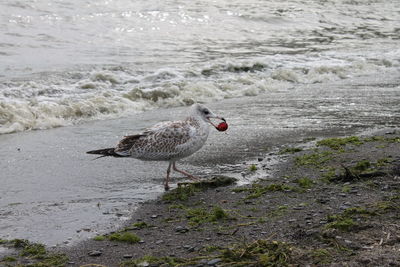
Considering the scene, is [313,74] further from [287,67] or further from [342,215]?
[342,215]

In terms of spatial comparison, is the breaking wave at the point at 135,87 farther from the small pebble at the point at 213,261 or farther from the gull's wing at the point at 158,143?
the small pebble at the point at 213,261

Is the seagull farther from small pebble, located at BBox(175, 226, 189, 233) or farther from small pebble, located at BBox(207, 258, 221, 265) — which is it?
small pebble, located at BBox(207, 258, 221, 265)

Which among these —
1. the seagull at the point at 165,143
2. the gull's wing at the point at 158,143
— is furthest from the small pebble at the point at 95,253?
the gull's wing at the point at 158,143

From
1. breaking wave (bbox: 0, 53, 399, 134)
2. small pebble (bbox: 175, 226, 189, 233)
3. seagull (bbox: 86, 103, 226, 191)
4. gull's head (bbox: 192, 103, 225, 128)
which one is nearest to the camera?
small pebble (bbox: 175, 226, 189, 233)

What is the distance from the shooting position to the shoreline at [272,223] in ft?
14.5

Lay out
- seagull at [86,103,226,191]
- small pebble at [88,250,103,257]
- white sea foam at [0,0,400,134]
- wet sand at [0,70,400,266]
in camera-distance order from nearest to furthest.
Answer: small pebble at [88,250,103,257] → wet sand at [0,70,400,266] → seagull at [86,103,226,191] → white sea foam at [0,0,400,134]

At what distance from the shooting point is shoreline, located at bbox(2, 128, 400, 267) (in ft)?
14.5

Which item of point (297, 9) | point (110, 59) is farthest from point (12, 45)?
point (297, 9)

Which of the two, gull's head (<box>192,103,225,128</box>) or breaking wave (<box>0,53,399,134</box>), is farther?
breaking wave (<box>0,53,399,134</box>)

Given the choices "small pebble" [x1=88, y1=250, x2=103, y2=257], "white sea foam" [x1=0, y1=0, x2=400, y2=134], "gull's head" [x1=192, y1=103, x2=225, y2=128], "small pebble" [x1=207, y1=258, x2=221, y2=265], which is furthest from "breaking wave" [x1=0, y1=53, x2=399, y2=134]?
"small pebble" [x1=207, y1=258, x2=221, y2=265]

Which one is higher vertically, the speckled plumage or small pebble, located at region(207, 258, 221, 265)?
the speckled plumage

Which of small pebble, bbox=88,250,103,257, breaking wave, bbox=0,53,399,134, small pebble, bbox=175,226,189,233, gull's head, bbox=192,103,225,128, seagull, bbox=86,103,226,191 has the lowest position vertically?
breaking wave, bbox=0,53,399,134

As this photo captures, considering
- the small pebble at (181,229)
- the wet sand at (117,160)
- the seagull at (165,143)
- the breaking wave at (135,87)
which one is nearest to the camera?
the small pebble at (181,229)

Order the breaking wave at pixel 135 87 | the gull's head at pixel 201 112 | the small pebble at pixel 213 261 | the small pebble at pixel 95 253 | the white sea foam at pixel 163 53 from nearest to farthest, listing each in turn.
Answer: the small pebble at pixel 213 261 → the small pebble at pixel 95 253 → the gull's head at pixel 201 112 → the breaking wave at pixel 135 87 → the white sea foam at pixel 163 53
